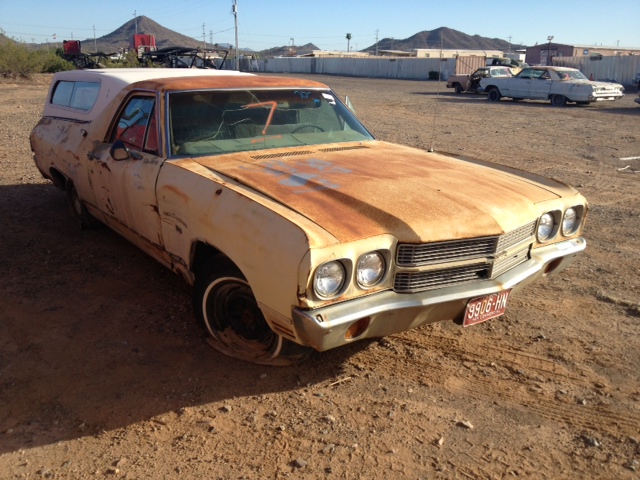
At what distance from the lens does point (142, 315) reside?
4.30 metres

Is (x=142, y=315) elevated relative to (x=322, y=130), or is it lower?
lower

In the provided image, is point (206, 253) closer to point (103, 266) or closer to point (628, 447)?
point (103, 266)

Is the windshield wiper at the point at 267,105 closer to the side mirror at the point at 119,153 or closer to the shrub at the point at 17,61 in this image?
the side mirror at the point at 119,153

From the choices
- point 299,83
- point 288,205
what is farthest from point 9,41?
point 288,205

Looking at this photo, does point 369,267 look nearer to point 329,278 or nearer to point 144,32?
point 329,278

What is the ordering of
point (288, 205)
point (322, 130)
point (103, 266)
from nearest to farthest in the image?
point (288, 205)
point (322, 130)
point (103, 266)

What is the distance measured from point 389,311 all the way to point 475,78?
27.1 meters

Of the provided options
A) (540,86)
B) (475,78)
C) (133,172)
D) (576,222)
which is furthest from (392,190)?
(475,78)

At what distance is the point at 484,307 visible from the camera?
133 inches

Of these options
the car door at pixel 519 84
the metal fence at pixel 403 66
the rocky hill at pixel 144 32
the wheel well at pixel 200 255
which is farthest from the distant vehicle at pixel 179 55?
the rocky hill at pixel 144 32

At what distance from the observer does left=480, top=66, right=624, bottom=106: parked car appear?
835 inches

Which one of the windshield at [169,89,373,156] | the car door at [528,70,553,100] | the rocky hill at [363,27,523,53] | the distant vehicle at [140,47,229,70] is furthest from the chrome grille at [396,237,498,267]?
the rocky hill at [363,27,523,53]

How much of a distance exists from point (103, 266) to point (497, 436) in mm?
3694

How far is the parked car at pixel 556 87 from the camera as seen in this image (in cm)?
2122
